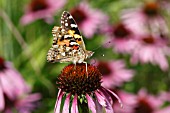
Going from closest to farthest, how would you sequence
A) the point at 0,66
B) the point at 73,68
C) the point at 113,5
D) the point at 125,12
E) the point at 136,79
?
1. the point at 73,68
2. the point at 0,66
3. the point at 136,79
4. the point at 125,12
5. the point at 113,5

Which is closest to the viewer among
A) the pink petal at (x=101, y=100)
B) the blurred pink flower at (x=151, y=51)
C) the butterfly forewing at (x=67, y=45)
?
the pink petal at (x=101, y=100)

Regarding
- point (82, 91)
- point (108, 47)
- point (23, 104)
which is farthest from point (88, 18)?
point (82, 91)

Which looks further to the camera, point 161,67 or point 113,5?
point 113,5

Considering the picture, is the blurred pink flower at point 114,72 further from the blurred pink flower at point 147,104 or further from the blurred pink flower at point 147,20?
the blurred pink flower at point 147,20

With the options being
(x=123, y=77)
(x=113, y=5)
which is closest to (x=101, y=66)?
(x=123, y=77)

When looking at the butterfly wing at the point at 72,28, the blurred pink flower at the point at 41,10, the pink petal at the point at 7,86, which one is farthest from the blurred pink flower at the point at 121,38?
the butterfly wing at the point at 72,28

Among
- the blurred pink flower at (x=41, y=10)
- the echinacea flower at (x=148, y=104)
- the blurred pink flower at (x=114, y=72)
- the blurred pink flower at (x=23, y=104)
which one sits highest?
the blurred pink flower at (x=41, y=10)

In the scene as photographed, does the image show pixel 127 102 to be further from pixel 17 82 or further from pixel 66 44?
pixel 66 44

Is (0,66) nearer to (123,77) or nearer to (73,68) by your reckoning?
(123,77)
